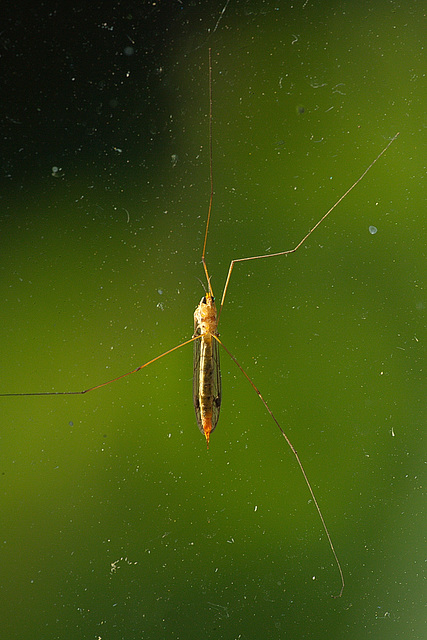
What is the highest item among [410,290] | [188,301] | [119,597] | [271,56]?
[271,56]

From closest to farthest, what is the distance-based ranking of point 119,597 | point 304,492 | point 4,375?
point 4,375 → point 119,597 → point 304,492

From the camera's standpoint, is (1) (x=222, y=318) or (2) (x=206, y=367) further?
(1) (x=222, y=318)

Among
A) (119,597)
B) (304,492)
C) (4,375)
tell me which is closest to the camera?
(4,375)

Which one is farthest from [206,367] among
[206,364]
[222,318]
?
[222,318]

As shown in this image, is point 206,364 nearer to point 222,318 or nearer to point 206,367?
point 206,367

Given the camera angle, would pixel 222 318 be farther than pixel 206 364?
Yes

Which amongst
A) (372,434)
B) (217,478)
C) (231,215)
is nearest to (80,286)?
(231,215)

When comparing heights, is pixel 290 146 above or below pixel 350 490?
above

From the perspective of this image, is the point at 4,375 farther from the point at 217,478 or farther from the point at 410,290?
the point at 410,290
